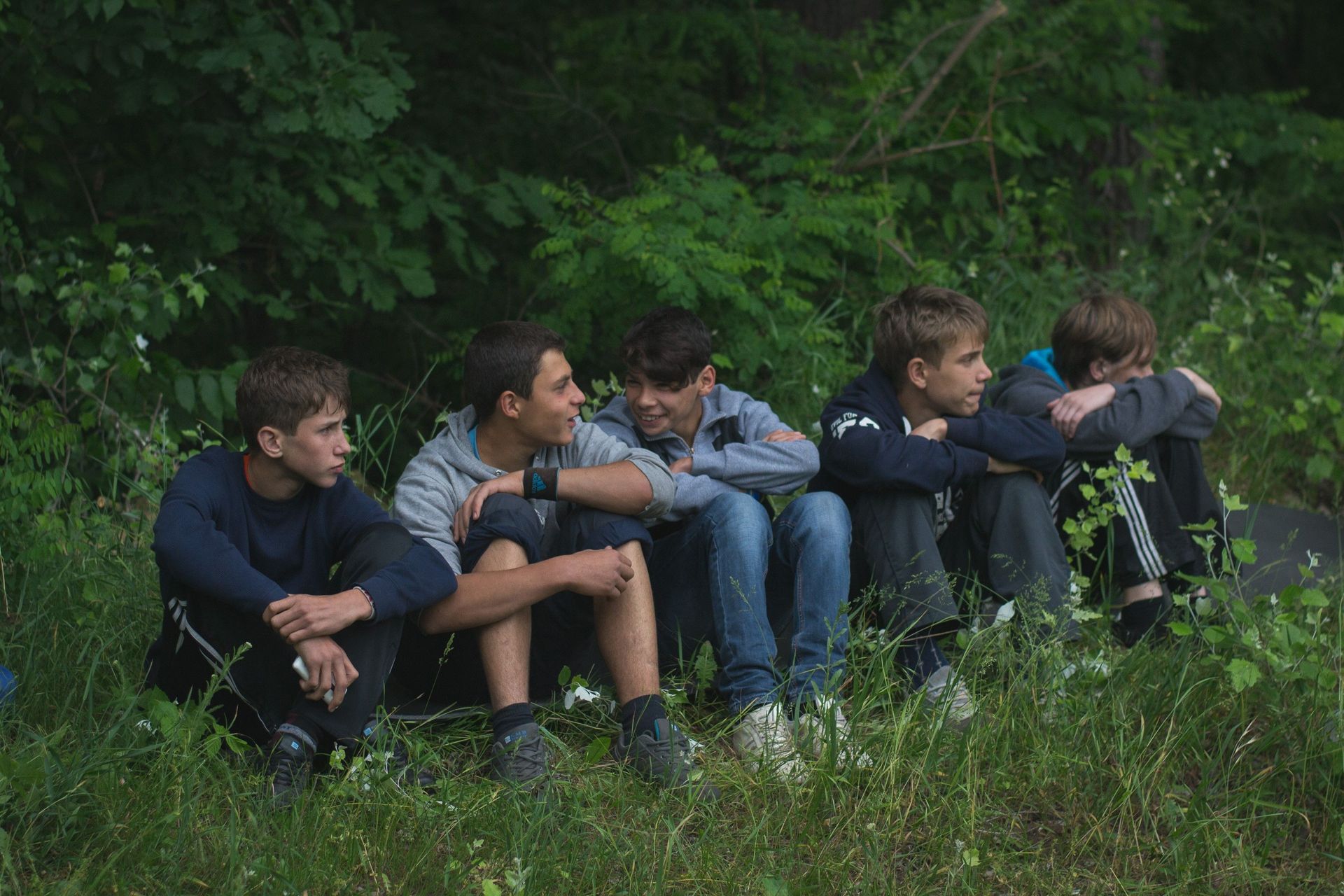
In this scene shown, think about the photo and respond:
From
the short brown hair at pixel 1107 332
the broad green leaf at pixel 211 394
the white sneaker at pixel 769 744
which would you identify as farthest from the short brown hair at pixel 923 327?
the broad green leaf at pixel 211 394

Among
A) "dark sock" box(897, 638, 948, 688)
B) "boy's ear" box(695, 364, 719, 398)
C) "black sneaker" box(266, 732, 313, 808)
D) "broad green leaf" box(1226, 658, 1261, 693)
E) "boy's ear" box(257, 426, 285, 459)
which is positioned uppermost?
"boy's ear" box(257, 426, 285, 459)

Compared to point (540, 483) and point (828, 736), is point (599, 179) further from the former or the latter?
point (828, 736)

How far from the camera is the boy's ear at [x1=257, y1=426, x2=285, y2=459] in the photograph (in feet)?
10.0

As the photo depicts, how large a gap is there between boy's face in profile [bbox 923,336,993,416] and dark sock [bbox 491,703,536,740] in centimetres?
155

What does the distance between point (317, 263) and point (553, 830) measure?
11.7 feet

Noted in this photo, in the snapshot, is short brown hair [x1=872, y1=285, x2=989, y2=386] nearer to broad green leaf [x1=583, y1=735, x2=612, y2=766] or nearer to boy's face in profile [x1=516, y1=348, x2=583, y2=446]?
boy's face in profile [x1=516, y1=348, x2=583, y2=446]

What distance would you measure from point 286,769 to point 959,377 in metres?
2.13

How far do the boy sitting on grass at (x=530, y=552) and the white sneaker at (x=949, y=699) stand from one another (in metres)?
0.66

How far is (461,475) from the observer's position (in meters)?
3.42

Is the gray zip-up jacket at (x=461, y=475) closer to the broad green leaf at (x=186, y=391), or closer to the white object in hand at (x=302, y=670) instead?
the white object in hand at (x=302, y=670)

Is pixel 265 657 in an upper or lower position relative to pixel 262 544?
lower

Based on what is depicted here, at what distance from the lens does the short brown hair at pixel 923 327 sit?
3.74 metres

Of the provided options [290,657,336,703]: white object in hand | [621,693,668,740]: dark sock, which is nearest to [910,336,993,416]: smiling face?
[621,693,668,740]: dark sock

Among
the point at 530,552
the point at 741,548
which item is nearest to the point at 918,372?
the point at 741,548
